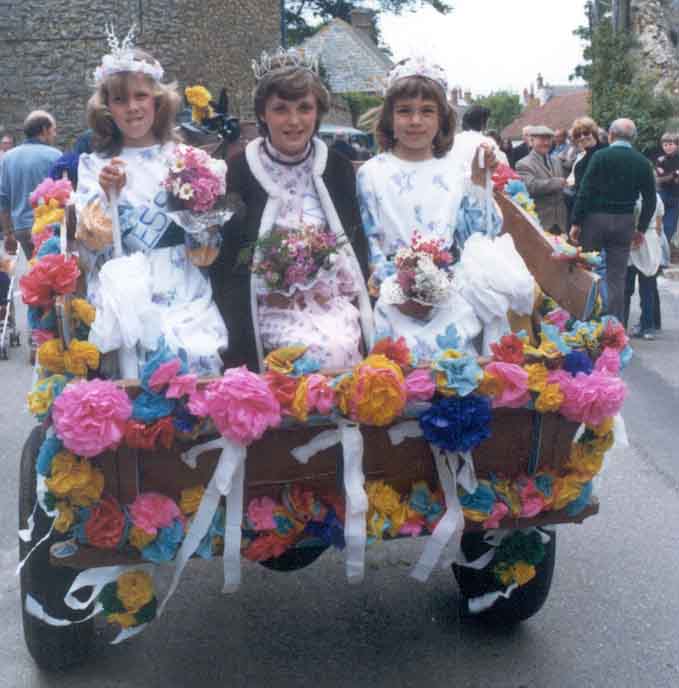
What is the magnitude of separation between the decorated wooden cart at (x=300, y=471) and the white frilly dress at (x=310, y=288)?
1.53 feet

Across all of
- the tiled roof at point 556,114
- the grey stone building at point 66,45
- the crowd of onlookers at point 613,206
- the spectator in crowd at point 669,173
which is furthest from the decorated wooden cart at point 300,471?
the tiled roof at point 556,114

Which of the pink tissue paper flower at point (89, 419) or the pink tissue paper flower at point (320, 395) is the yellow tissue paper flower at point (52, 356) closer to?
the pink tissue paper flower at point (89, 419)

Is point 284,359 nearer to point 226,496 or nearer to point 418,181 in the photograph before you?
point 226,496

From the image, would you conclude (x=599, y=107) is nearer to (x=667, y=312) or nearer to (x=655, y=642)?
(x=667, y=312)

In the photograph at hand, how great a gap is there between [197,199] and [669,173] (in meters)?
8.79

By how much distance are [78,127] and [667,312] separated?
15760 millimetres

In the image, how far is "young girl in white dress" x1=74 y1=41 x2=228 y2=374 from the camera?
10.6 feet

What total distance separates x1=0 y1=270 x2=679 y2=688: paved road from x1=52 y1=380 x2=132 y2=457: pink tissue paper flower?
110 cm

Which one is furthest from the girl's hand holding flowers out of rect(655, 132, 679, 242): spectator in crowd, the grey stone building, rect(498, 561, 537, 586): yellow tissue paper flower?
the grey stone building

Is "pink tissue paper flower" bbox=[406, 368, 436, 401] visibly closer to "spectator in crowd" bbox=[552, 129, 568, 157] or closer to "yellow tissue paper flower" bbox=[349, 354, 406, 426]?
"yellow tissue paper flower" bbox=[349, 354, 406, 426]

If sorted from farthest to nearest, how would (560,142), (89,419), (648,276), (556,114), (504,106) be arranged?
(504,106) → (556,114) → (560,142) → (648,276) → (89,419)

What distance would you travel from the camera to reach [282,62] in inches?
144

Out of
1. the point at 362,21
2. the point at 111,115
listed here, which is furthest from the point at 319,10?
the point at 111,115

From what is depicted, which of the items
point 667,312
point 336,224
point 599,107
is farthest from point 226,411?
point 599,107
